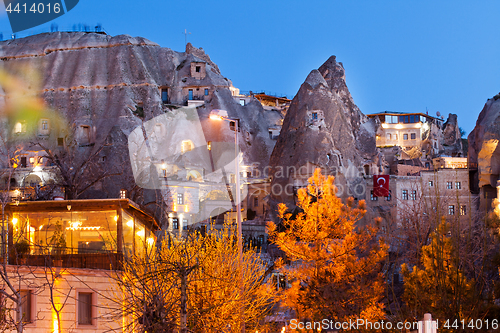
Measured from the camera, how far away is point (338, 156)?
6328 centimetres

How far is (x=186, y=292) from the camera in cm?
1524

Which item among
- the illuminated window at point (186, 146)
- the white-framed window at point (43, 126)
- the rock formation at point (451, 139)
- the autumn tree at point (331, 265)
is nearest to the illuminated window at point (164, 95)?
the illuminated window at point (186, 146)

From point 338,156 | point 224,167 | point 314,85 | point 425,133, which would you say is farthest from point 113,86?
point 425,133

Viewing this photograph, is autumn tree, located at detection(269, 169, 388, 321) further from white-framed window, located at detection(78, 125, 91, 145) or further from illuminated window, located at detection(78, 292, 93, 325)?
white-framed window, located at detection(78, 125, 91, 145)

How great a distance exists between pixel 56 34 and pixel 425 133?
235 ft

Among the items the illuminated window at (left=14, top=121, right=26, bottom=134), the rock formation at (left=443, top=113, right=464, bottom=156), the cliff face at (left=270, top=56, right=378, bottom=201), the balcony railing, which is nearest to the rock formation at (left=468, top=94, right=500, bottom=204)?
the cliff face at (left=270, top=56, right=378, bottom=201)

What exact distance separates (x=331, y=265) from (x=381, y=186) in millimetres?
46163

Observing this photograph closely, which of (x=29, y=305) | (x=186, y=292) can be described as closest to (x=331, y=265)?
(x=186, y=292)

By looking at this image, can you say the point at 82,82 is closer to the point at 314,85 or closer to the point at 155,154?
the point at 155,154

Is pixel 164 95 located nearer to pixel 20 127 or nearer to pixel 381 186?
pixel 20 127

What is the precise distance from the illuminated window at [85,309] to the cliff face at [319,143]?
42.9 m

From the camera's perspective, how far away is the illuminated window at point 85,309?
19.2 metres

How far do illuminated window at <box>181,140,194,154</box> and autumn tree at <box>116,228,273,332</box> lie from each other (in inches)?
1995

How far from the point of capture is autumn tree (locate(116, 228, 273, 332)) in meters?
13.7
